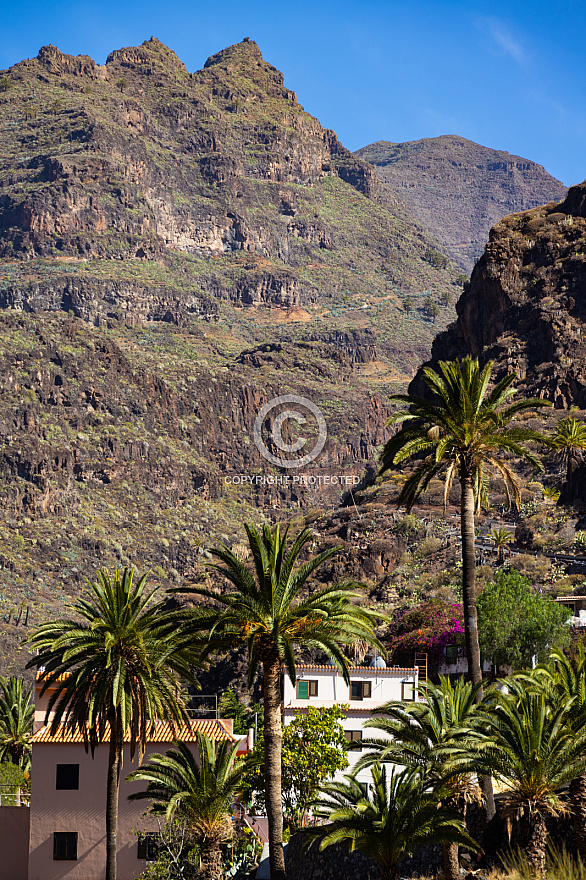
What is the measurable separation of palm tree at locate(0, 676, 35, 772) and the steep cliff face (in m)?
69.4

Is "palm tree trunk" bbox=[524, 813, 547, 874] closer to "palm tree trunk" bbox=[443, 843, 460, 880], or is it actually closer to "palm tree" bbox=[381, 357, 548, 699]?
"palm tree trunk" bbox=[443, 843, 460, 880]

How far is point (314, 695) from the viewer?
213ft

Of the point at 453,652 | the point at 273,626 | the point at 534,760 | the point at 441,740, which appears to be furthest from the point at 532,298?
the point at 534,760

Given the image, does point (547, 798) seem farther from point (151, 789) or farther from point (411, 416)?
point (151, 789)

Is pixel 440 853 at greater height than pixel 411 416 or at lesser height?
lesser

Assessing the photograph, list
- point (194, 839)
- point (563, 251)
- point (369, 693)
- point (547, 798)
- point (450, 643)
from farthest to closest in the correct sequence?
point (563, 251) → point (450, 643) → point (369, 693) → point (194, 839) → point (547, 798)

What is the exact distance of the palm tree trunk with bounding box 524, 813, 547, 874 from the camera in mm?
30312

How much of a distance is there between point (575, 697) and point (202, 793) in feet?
45.9

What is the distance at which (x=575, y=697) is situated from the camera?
3309 centimetres

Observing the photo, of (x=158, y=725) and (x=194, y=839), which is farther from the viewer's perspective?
(x=158, y=725)

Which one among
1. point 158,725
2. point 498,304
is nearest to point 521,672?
point 158,725

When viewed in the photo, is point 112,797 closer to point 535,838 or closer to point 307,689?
point 535,838

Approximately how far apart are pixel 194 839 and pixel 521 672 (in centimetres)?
1223

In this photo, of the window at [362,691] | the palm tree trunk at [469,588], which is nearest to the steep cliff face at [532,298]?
the window at [362,691]
